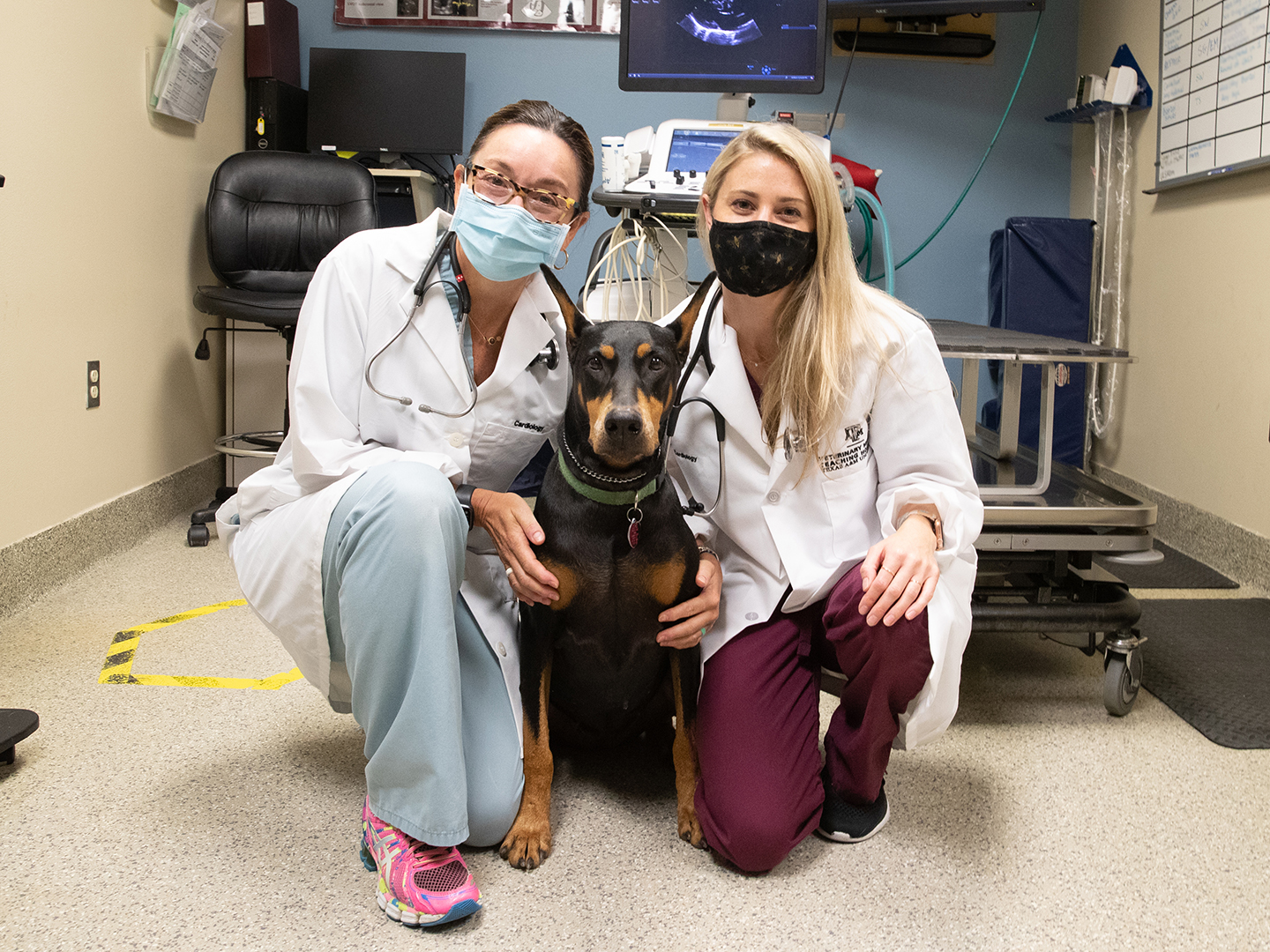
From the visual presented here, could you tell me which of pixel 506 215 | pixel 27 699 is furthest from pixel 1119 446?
pixel 27 699

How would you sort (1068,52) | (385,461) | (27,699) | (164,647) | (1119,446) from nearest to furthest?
(385,461) → (27,699) → (164,647) → (1119,446) → (1068,52)

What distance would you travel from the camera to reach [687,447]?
1.63 m

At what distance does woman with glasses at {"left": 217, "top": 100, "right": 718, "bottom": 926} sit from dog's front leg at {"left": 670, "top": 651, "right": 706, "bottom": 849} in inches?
9.7

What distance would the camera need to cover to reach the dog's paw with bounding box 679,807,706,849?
58.6 inches

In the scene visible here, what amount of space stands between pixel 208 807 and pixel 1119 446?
11.5ft

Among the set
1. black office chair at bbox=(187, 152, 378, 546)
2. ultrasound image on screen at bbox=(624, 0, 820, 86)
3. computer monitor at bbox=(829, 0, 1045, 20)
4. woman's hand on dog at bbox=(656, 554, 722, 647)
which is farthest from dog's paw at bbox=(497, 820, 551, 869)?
computer monitor at bbox=(829, 0, 1045, 20)

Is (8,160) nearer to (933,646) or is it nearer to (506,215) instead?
(506,215)

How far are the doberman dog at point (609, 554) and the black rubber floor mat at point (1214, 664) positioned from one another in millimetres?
1146

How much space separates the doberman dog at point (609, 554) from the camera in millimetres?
1391

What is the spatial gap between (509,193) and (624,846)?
102 cm

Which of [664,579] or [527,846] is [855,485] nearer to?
[664,579]

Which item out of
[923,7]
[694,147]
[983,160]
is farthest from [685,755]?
[983,160]

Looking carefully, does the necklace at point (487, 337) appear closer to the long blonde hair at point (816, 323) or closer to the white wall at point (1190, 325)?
the long blonde hair at point (816, 323)

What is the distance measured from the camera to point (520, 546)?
1397mm
